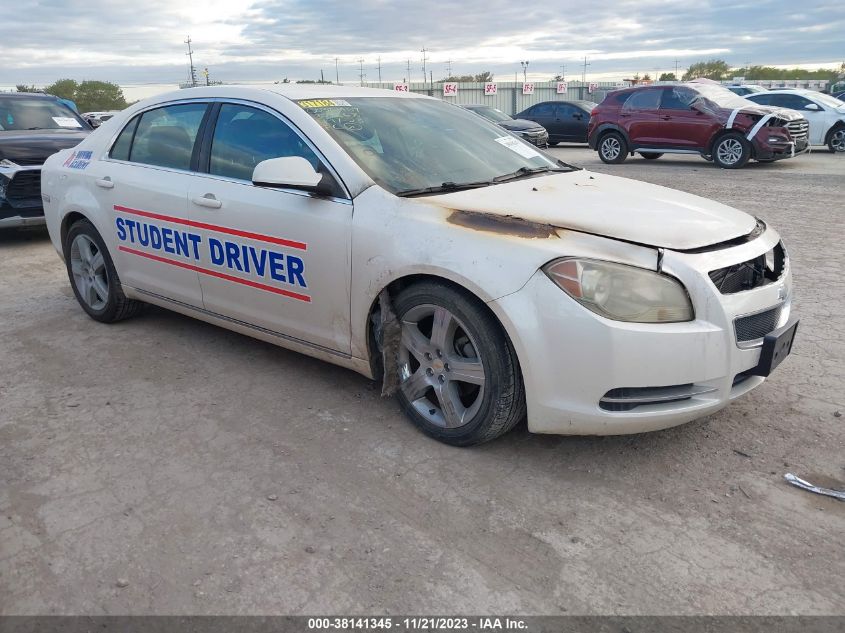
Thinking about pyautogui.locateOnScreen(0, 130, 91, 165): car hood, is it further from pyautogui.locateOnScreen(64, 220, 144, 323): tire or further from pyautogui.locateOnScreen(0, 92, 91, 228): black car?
pyautogui.locateOnScreen(64, 220, 144, 323): tire

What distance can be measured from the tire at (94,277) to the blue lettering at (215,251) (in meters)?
1.24

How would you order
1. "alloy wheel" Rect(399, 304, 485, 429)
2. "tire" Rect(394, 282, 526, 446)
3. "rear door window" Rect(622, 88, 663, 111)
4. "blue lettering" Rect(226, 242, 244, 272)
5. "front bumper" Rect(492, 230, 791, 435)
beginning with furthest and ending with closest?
"rear door window" Rect(622, 88, 663, 111)
"blue lettering" Rect(226, 242, 244, 272)
"alloy wheel" Rect(399, 304, 485, 429)
"tire" Rect(394, 282, 526, 446)
"front bumper" Rect(492, 230, 791, 435)

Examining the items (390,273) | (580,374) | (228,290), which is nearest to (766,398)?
(580,374)

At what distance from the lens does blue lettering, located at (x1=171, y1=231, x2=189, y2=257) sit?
168 inches

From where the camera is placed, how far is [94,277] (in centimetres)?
520

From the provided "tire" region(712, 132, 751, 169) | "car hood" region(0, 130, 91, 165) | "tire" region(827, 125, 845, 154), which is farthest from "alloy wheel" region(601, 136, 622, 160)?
"car hood" region(0, 130, 91, 165)

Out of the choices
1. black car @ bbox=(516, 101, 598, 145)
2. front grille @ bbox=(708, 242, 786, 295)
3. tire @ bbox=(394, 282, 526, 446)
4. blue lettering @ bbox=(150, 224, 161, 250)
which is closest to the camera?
front grille @ bbox=(708, 242, 786, 295)

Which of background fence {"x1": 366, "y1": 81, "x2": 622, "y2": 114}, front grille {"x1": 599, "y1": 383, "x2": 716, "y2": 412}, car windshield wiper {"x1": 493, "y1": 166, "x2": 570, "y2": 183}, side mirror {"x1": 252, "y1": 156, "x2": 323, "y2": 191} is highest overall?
background fence {"x1": 366, "y1": 81, "x2": 622, "y2": 114}

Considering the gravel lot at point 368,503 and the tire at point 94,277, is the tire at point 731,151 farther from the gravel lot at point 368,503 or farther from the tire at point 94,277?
the tire at point 94,277

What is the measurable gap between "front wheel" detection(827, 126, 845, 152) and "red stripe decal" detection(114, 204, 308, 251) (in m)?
17.5

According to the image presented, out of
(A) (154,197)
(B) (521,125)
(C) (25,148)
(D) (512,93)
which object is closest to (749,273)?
(A) (154,197)

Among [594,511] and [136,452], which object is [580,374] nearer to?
[594,511]

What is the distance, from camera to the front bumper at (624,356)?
110 inches

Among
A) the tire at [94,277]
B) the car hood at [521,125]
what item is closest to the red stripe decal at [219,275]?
the tire at [94,277]
